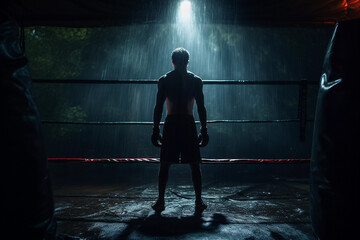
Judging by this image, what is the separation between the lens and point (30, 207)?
3.09ft

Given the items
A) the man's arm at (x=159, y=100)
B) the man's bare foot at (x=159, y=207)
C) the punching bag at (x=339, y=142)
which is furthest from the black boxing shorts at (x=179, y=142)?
the punching bag at (x=339, y=142)

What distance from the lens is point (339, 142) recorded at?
99cm

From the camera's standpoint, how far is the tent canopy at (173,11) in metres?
2.04

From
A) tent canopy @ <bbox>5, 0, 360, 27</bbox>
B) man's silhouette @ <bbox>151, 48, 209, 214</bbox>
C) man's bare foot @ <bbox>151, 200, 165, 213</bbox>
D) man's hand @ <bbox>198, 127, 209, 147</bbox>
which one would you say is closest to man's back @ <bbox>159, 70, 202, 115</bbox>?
man's silhouette @ <bbox>151, 48, 209, 214</bbox>

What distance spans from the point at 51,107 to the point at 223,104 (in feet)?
24.5

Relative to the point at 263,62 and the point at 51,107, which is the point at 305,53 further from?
the point at 51,107

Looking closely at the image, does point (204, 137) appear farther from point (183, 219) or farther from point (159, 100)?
point (183, 219)

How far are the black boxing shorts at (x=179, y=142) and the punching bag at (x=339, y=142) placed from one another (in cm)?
99

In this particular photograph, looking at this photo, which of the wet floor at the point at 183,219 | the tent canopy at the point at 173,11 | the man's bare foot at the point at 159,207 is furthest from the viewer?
the tent canopy at the point at 173,11

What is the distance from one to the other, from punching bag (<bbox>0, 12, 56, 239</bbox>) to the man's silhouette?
1.02 m

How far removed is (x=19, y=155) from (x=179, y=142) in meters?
1.18

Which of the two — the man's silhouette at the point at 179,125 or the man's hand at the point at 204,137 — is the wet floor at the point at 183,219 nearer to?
the man's silhouette at the point at 179,125

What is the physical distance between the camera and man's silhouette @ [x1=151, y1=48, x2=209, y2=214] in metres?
1.93

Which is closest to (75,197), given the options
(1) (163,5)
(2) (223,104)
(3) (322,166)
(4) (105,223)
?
(4) (105,223)
